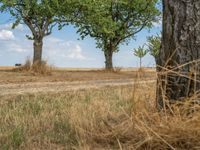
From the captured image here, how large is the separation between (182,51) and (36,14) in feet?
88.5

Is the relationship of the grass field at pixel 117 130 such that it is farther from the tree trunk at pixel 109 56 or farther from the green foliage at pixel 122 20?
the tree trunk at pixel 109 56

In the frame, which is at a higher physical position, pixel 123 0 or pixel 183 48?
pixel 123 0

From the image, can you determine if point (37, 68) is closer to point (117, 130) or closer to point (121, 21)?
point (121, 21)

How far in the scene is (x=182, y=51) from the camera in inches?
240

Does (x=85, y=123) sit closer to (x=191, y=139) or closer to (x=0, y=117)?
(x=191, y=139)

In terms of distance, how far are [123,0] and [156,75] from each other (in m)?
36.0

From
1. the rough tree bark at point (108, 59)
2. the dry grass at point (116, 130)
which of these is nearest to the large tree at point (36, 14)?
the rough tree bark at point (108, 59)

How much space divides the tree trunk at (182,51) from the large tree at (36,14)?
24.9 m

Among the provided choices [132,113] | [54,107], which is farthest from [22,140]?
[54,107]

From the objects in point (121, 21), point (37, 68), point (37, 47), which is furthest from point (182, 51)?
point (121, 21)

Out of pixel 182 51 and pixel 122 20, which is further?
pixel 122 20

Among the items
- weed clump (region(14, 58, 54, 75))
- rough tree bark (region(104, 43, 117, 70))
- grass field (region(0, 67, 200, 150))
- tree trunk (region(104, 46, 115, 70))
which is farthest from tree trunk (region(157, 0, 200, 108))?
tree trunk (region(104, 46, 115, 70))

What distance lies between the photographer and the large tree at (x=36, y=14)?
1233 inches

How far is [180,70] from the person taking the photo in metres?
6.05
